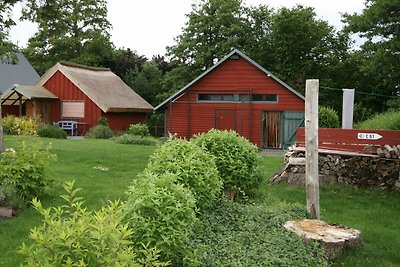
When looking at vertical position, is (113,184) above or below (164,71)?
below

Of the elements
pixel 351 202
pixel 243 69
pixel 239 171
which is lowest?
pixel 351 202

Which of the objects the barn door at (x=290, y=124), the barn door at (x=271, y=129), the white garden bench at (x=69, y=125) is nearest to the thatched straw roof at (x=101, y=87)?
the white garden bench at (x=69, y=125)

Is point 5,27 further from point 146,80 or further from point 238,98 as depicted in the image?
point 146,80

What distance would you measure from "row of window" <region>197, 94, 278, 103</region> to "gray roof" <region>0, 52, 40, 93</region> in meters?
17.5

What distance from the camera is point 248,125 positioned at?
1123 inches

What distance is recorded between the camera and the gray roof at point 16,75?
38844 mm

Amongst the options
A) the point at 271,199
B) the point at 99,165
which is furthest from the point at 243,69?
the point at 271,199

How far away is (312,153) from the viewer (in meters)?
8.20

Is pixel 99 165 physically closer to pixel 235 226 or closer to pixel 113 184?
pixel 113 184

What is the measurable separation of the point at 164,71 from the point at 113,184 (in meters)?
42.2

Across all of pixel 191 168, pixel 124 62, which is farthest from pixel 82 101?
pixel 191 168

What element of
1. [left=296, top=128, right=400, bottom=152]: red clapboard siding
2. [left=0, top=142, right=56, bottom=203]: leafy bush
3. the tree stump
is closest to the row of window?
[left=296, top=128, right=400, bottom=152]: red clapboard siding

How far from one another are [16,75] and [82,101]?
899 centimetres

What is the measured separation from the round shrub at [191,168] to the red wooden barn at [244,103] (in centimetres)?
2062
